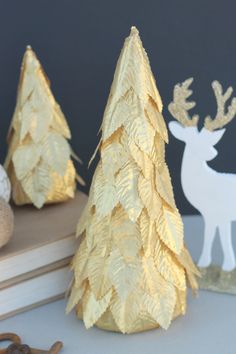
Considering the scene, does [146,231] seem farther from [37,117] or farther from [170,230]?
[37,117]

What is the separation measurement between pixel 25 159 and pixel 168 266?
27 centimetres

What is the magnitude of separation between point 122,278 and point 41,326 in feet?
0.40

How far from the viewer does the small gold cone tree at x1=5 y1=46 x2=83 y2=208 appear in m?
A: 0.91

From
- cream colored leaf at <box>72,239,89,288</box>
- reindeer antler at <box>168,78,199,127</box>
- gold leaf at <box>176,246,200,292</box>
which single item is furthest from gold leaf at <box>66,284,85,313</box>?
reindeer antler at <box>168,78,199,127</box>

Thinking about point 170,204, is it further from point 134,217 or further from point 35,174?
point 35,174

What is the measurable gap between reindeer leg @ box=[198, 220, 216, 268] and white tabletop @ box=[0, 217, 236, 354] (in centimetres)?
4

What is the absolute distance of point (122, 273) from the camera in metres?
0.73

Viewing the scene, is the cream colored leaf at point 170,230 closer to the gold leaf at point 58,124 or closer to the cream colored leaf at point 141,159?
the cream colored leaf at point 141,159

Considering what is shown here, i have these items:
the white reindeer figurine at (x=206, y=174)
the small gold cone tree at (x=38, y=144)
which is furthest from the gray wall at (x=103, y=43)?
the white reindeer figurine at (x=206, y=174)

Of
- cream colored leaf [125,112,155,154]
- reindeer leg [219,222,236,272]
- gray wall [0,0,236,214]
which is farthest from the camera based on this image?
gray wall [0,0,236,214]

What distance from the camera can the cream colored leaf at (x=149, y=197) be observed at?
726mm

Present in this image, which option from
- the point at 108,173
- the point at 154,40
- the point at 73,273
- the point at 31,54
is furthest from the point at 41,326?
the point at 154,40

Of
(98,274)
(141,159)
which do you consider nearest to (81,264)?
(98,274)

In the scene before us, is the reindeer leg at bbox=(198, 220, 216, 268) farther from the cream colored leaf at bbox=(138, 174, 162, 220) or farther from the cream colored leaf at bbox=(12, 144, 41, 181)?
the cream colored leaf at bbox=(12, 144, 41, 181)
